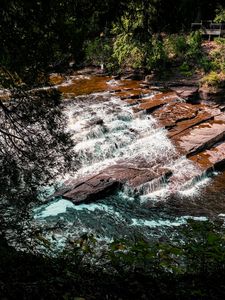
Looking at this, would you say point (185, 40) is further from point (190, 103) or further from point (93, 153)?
point (93, 153)

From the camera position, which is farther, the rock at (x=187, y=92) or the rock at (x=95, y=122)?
the rock at (x=187, y=92)

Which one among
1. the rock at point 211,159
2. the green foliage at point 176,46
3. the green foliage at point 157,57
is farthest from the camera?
the green foliage at point 176,46

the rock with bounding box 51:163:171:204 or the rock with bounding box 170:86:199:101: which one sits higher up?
the rock with bounding box 170:86:199:101

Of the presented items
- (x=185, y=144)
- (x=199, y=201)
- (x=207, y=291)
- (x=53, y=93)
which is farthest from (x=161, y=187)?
(x=207, y=291)

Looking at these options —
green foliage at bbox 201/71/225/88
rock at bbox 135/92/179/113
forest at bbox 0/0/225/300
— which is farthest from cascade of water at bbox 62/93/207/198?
green foliage at bbox 201/71/225/88

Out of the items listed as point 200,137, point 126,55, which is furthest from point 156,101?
point 126,55

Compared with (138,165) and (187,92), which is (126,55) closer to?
(187,92)

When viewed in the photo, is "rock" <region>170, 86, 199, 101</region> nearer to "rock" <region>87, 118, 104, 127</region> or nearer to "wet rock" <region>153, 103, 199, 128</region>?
"wet rock" <region>153, 103, 199, 128</region>

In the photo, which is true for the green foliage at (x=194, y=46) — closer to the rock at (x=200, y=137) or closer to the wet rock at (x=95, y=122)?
the rock at (x=200, y=137)

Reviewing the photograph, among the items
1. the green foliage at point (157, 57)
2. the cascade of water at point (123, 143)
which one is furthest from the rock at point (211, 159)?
the green foliage at point (157, 57)

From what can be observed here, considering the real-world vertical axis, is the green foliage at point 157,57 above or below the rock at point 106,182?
above

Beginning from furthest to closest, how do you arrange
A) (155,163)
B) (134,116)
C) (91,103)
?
(91,103) < (134,116) < (155,163)

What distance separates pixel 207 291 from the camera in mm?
4301

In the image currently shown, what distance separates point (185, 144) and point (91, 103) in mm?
5759
